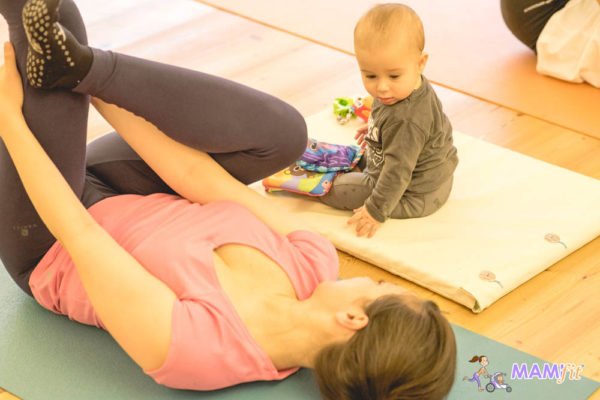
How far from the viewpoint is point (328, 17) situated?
12.6 ft

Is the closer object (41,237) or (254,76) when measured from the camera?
(41,237)

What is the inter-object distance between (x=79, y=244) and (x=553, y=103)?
6.04 ft

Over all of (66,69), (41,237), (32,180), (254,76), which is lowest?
(254,76)

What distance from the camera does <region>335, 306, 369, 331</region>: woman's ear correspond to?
5.81 feet

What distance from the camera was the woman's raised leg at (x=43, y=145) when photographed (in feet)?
6.54

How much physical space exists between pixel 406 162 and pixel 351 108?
63 cm

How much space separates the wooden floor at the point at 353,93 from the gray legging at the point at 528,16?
0.39m

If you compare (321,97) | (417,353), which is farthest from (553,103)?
(417,353)

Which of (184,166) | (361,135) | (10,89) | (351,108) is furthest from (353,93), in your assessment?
(10,89)

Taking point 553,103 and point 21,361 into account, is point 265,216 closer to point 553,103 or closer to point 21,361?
point 21,361

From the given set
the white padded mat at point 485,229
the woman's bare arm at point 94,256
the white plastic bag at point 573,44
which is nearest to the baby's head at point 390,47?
the white padded mat at point 485,229
